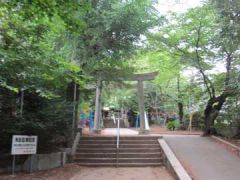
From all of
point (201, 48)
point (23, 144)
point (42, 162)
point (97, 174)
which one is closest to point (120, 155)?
point (97, 174)

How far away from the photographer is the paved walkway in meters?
6.39

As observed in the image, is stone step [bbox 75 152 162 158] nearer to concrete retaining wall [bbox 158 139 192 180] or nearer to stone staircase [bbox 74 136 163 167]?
stone staircase [bbox 74 136 163 167]

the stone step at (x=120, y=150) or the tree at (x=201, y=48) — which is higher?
the tree at (x=201, y=48)

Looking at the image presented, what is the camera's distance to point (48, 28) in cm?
623

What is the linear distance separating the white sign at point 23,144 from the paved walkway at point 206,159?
14.0ft

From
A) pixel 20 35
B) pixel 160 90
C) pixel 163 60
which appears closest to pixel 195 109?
pixel 160 90

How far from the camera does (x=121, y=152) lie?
363 inches

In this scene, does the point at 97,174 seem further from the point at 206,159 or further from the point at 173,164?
the point at 206,159

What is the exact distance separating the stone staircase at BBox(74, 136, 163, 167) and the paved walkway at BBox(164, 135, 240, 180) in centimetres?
77

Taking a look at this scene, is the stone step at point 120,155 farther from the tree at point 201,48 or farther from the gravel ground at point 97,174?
the tree at point 201,48

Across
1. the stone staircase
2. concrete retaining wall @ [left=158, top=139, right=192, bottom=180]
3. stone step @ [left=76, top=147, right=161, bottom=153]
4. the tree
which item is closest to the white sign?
the stone staircase

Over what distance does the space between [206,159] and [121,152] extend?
2988 mm

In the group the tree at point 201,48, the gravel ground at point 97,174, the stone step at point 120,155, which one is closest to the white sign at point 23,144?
the gravel ground at point 97,174

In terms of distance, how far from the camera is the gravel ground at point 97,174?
6.59 meters
